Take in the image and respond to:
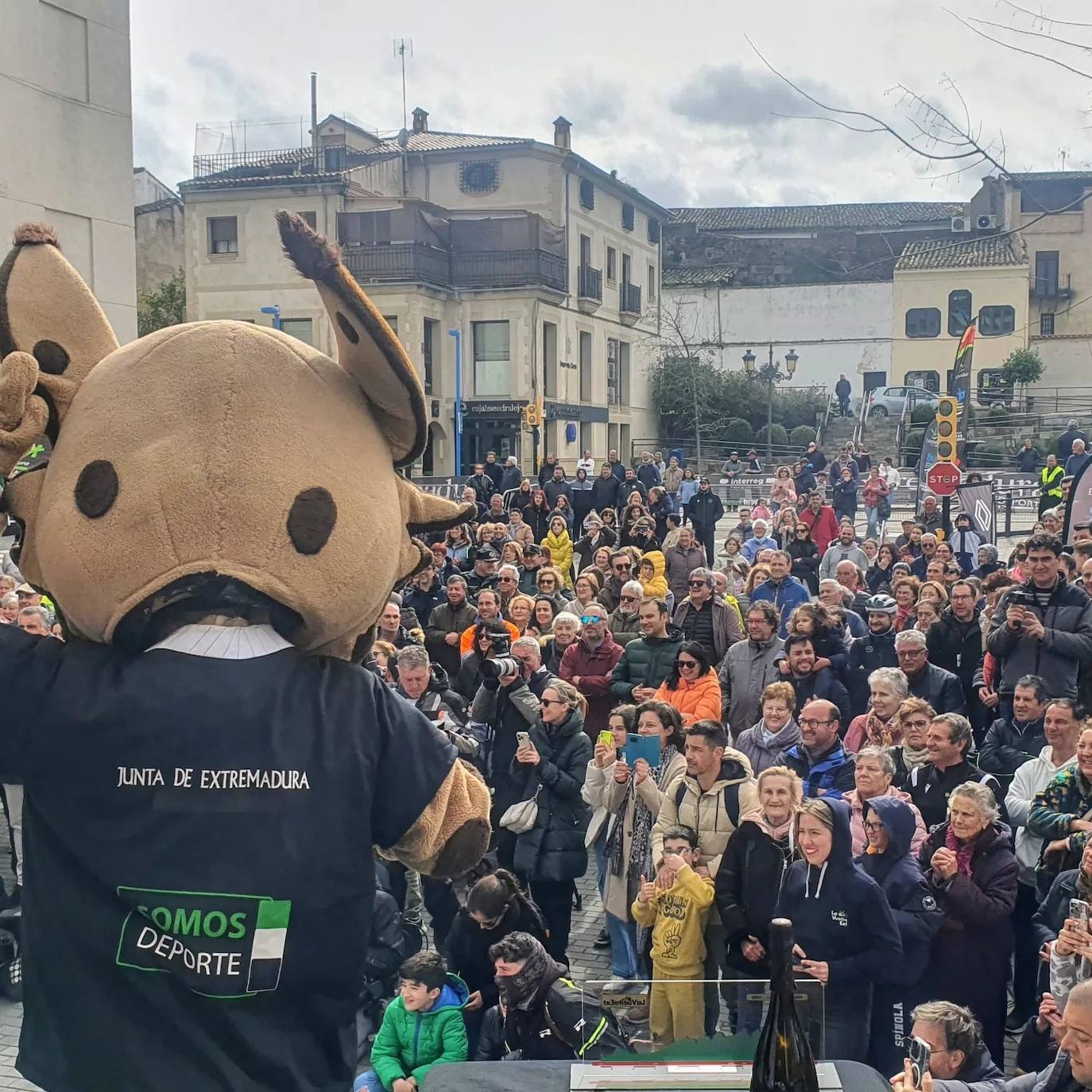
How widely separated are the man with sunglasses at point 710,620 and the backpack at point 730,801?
4.00m

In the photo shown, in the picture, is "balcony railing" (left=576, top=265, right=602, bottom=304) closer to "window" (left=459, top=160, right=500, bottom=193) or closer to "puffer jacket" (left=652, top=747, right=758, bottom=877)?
"window" (left=459, top=160, right=500, bottom=193)

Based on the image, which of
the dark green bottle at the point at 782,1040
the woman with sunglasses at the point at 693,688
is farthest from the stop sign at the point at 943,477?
the dark green bottle at the point at 782,1040

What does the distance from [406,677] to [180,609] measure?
524 cm

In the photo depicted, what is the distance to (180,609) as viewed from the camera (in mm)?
2566

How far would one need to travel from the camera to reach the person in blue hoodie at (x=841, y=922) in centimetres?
521

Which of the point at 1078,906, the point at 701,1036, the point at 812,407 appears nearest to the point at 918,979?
the point at 1078,906

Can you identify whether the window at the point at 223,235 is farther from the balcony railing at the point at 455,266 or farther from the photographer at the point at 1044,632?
the photographer at the point at 1044,632

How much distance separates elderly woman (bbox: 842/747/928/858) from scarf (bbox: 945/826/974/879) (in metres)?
0.16

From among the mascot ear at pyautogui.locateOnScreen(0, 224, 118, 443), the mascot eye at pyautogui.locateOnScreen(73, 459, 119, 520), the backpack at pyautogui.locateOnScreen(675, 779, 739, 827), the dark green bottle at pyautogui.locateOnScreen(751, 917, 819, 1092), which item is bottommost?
the backpack at pyautogui.locateOnScreen(675, 779, 739, 827)

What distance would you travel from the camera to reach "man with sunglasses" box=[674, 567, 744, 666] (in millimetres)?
10164

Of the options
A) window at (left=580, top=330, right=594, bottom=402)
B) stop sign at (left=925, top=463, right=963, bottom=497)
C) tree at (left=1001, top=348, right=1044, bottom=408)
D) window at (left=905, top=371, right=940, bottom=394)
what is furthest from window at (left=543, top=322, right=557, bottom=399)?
stop sign at (left=925, top=463, right=963, bottom=497)

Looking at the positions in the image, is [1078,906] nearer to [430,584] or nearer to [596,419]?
[430,584]

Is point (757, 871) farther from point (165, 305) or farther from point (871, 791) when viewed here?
point (165, 305)

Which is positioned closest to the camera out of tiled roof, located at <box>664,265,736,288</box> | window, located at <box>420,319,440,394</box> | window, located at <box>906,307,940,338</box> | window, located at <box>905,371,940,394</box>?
window, located at <box>420,319,440,394</box>
